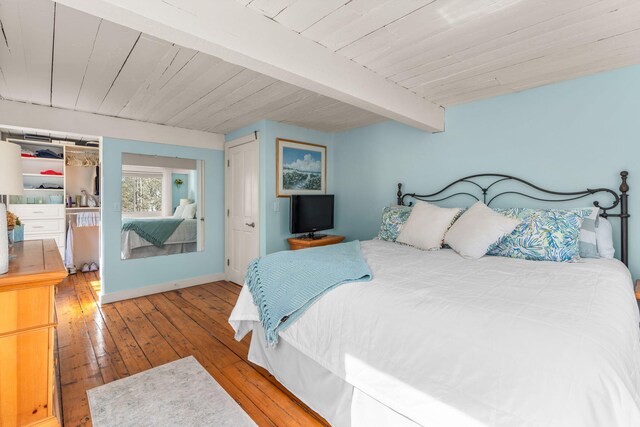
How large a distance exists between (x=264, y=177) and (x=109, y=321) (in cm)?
220

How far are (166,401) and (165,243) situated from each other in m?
2.66

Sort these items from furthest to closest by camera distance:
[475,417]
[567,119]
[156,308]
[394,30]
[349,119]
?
[349,119], [156,308], [567,119], [394,30], [475,417]

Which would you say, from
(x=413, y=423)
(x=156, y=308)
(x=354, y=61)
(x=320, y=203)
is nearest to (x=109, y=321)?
(x=156, y=308)

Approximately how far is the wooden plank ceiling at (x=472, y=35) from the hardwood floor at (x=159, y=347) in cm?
220

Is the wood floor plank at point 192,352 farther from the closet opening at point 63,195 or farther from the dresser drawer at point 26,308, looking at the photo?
the closet opening at point 63,195

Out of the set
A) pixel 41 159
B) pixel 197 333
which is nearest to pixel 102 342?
pixel 197 333

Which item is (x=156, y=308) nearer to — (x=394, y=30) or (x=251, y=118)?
(x=251, y=118)

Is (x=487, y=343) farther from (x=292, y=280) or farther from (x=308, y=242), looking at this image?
(x=308, y=242)

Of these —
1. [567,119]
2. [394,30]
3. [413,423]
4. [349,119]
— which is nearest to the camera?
[413,423]

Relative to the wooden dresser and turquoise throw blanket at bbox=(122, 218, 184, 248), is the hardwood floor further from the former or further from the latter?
turquoise throw blanket at bbox=(122, 218, 184, 248)

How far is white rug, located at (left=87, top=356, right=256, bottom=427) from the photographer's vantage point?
172 cm

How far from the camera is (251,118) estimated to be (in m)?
3.66

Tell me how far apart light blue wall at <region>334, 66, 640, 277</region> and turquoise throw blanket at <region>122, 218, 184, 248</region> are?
269 cm

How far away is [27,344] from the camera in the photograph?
4.87 ft
